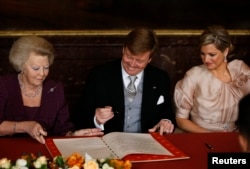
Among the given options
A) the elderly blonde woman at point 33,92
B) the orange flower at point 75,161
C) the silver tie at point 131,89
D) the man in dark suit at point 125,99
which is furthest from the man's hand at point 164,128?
the orange flower at point 75,161

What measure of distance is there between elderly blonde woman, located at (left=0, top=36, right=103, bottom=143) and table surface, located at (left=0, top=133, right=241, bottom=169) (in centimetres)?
36

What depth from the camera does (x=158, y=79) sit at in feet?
13.0

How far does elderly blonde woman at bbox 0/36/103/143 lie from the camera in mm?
3518

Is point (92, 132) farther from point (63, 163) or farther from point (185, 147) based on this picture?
point (63, 163)

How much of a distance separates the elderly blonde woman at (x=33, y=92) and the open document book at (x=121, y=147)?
1.03 feet

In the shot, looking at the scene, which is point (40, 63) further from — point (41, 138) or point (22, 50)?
point (41, 138)

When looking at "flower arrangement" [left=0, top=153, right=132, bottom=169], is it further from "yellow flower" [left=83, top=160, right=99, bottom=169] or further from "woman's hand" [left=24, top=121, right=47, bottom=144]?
"woman's hand" [left=24, top=121, right=47, bottom=144]

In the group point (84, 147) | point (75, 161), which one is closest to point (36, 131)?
point (84, 147)

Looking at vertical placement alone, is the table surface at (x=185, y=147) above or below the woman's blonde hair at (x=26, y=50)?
below

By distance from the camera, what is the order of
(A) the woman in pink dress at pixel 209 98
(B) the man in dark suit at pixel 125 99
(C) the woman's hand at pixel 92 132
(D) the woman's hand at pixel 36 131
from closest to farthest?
(D) the woman's hand at pixel 36 131 → (C) the woman's hand at pixel 92 132 → (B) the man in dark suit at pixel 125 99 → (A) the woman in pink dress at pixel 209 98
